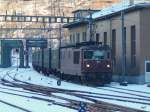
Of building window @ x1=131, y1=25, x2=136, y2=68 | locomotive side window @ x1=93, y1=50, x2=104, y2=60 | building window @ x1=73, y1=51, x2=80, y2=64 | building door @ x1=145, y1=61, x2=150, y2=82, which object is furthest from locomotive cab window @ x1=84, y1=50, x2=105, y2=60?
building window @ x1=131, y1=25, x2=136, y2=68

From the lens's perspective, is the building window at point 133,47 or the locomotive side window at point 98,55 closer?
the locomotive side window at point 98,55

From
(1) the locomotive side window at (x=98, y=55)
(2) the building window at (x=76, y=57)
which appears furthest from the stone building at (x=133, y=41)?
(1) the locomotive side window at (x=98, y=55)

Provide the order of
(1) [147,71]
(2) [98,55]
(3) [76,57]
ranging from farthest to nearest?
(1) [147,71], (3) [76,57], (2) [98,55]

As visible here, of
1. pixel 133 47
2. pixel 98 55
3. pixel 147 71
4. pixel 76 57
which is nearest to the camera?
pixel 98 55

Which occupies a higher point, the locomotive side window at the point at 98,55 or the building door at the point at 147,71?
the locomotive side window at the point at 98,55

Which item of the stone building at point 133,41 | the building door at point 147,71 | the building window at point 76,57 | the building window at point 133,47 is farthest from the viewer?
the building window at point 133,47

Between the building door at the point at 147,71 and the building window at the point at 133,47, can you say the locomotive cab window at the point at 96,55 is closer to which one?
the building door at the point at 147,71

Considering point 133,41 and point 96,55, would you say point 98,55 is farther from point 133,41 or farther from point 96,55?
point 133,41

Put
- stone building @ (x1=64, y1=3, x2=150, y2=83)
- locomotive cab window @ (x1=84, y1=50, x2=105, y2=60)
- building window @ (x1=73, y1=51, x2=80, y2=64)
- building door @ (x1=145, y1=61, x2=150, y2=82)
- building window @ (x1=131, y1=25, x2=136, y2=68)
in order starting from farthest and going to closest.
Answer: building window @ (x1=131, y1=25, x2=136, y2=68), stone building @ (x1=64, y1=3, x2=150, y2=83), building door @ (x1=145, y1=61, x2=150, y2=82), building window @ (x1=73, y1=51, x2=80, y2=64), locomotive cab window @ (x1=84, y1=50, x2=105, y2=60)

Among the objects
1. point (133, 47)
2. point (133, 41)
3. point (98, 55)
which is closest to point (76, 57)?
point (98, 55)

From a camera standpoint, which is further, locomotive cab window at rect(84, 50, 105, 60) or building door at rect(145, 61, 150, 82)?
building door at rect(145, 61, 150, 82)

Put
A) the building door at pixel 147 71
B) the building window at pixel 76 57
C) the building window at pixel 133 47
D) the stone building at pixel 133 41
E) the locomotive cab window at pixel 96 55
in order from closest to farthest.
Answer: the locomotive cab window at pixel 96 55
the building window at pixel 76 57
the building door at pixel 147 71
the stone building at pixel 133 41
the building window at pixel 133 47

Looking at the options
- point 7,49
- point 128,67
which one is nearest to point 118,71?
point 128,67

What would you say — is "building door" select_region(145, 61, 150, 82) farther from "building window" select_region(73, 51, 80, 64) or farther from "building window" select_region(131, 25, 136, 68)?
"building window" select_region(73, 51, 80, 64)
